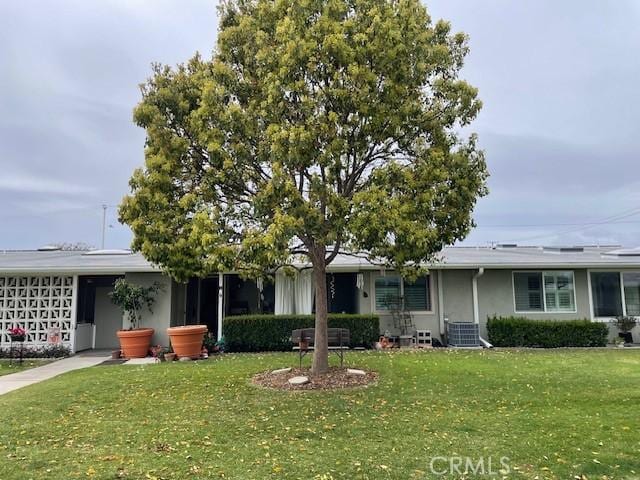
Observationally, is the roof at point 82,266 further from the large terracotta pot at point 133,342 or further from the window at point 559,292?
the window at point 559,292

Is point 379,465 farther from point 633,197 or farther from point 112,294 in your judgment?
point 633,197

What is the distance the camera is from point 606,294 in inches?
605

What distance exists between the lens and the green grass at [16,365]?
11.7 metres

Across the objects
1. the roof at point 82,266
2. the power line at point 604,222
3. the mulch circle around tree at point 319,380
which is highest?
the power line at point 604,222

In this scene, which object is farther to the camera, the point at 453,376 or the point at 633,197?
the point at 633,197

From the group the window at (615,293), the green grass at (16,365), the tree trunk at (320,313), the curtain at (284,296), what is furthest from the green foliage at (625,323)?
the green grass at (16,365)

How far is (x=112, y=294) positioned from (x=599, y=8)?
46.7 ft

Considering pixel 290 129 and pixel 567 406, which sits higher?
pixel 290 129

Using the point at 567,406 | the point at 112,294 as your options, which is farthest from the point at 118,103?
the point at 567,406

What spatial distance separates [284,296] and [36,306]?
7428 mm

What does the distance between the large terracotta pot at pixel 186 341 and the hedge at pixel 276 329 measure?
4.20 ft

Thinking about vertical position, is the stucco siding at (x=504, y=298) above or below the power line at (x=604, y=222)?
below

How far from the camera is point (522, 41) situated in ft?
40.3

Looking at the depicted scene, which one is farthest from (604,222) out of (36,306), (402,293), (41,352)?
(41,352)
